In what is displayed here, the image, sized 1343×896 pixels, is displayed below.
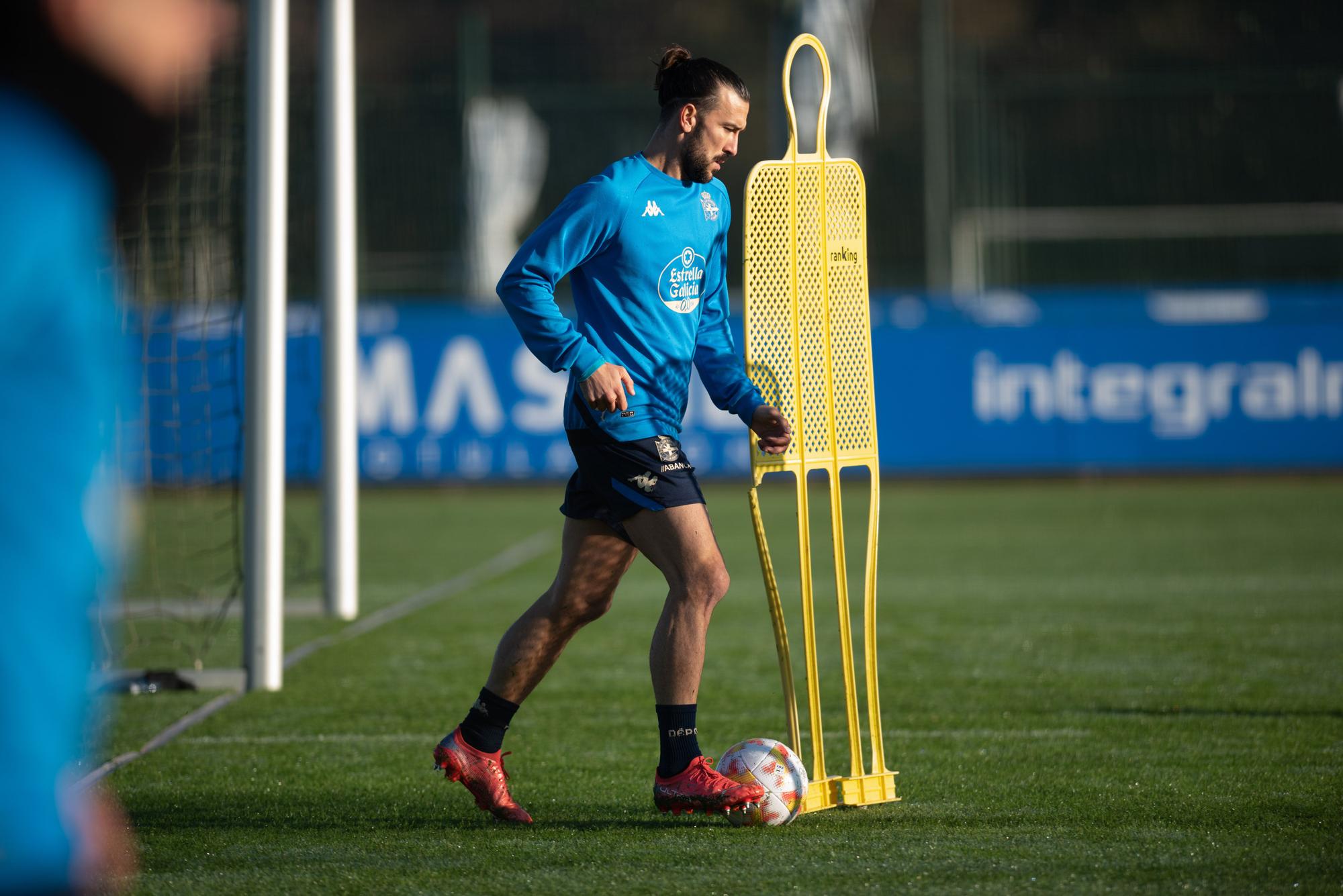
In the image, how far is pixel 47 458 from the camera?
4.94 feet

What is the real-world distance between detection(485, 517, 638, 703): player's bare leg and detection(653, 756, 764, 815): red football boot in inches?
17.6

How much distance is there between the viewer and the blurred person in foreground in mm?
1462

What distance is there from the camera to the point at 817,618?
9.52 m

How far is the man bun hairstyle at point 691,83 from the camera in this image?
165 inches

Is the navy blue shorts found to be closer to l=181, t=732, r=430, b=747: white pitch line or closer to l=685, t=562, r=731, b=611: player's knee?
l=685, t=562, r=731, b=611: player's knee

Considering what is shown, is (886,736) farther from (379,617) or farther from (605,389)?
(379,617)

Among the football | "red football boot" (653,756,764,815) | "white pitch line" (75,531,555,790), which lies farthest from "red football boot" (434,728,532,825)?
"white pitch line" (75,531,555,790)

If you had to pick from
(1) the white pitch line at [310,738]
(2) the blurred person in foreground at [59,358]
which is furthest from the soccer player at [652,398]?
(2) the blurred person in foreground at [59,358]

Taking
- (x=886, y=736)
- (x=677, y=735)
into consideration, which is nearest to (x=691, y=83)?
(x=677, y=735)

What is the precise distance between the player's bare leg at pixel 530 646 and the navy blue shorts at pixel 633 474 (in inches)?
4.3

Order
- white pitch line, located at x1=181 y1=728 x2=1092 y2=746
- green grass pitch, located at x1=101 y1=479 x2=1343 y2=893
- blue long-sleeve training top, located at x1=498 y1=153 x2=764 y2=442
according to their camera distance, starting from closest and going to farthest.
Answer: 1. green grass pitch, located at x1=101 y1=479 x2=1343 y2=893
2. blue long-sleeve training top, located at x1=498 y1=153 x2=764 y2=442
3. white pitch line, located at x1=181 y1=728 x2=1092 y2=746

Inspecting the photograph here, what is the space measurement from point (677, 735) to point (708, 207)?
1.35m

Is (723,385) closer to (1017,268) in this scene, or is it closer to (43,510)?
(43,510)

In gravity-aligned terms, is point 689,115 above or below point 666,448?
above
